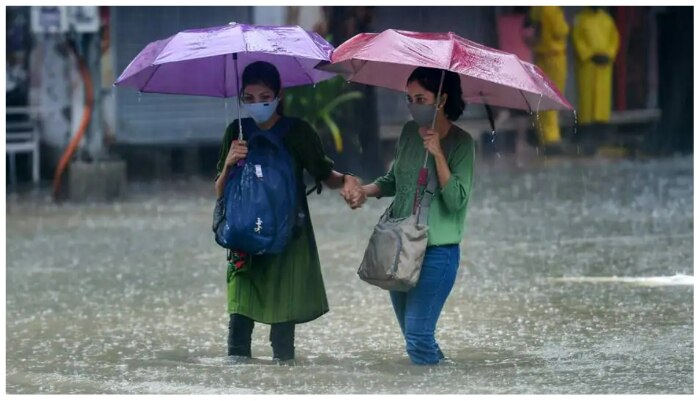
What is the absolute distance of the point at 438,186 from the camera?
6535mm

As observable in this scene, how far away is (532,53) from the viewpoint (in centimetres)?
2011

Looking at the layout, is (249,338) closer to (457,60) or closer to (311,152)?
(311,152)

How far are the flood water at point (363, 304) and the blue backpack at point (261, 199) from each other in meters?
0.56

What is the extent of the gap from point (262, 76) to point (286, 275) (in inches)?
33.3

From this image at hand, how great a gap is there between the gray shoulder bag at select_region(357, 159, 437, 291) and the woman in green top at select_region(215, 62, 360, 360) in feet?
0.91

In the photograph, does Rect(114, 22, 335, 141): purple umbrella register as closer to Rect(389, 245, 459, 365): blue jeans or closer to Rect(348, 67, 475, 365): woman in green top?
Rect(348, 67, 475, 365): woman in green top

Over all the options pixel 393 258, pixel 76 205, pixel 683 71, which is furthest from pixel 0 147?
pixel 683 71

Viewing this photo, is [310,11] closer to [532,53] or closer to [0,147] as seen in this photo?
[532,53]

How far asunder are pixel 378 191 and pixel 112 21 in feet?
37.3

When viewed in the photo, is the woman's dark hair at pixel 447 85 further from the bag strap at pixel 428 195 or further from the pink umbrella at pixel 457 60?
the bag strap at pixel 428 195

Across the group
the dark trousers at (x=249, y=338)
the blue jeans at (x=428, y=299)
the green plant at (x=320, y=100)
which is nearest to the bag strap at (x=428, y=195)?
the blue jeans at (x=428, y=299)

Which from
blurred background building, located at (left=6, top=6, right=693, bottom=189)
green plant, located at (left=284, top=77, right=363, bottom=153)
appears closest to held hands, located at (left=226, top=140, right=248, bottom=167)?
blurred background building, located at (left=6, top=6, right=693, bottom=189)

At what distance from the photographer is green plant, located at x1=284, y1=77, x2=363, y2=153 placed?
1666 centimetres

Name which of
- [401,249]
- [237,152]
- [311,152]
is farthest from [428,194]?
[237,152]
